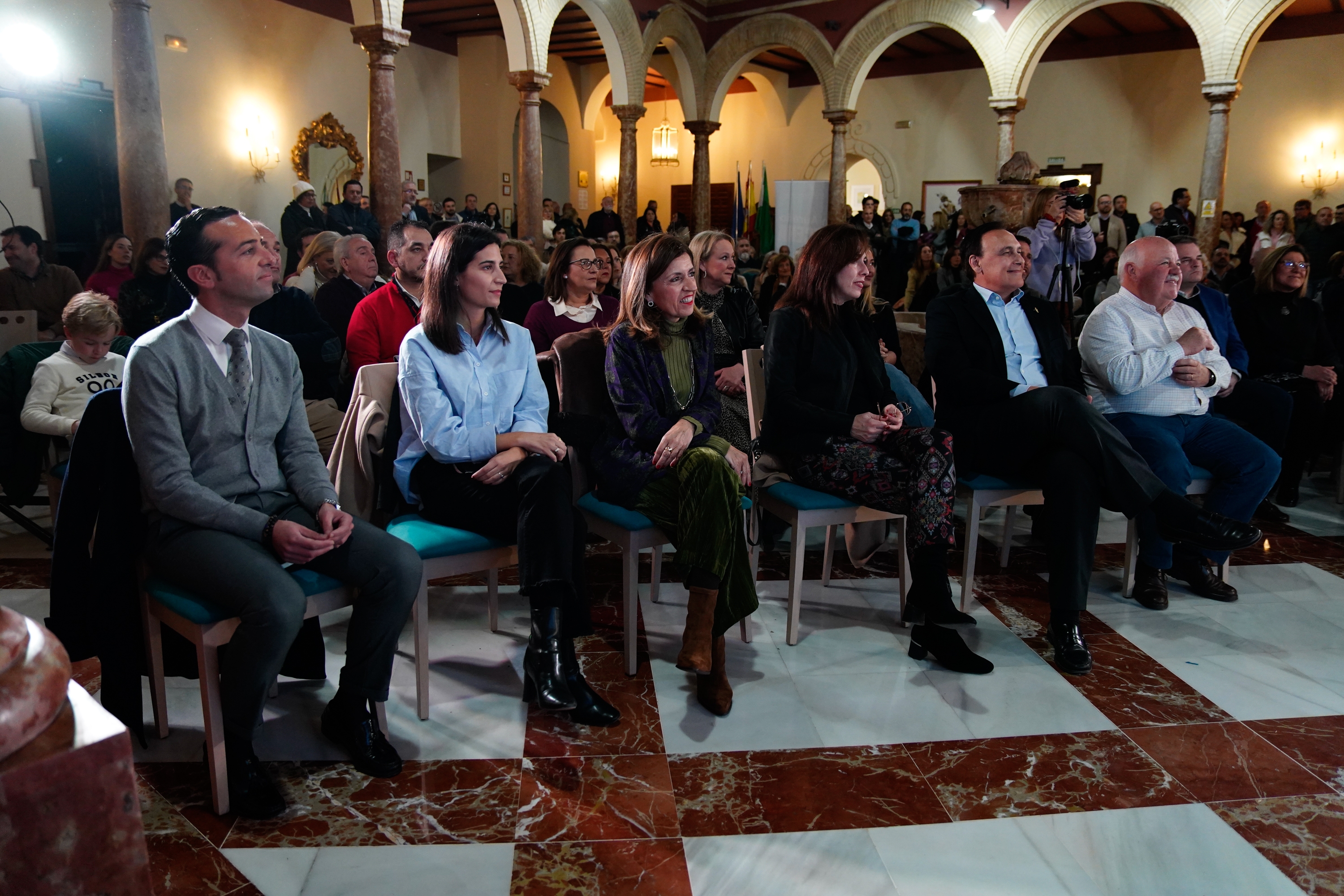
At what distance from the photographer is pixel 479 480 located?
2.39m

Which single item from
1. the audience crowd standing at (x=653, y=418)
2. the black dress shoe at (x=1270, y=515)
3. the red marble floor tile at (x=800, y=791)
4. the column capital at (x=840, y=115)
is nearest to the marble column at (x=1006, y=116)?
the column capital at (x=840, y=115)

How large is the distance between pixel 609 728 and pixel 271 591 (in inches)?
34.8

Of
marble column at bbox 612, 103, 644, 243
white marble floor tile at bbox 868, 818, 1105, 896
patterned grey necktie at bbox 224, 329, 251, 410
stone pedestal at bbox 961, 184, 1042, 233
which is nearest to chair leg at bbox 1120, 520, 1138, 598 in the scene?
white marble floor tile at bbox 868, 818, 1105, 896

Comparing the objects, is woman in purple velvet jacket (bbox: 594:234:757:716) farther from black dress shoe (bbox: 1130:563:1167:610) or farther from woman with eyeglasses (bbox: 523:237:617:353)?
black dress shoe (bbox: 1130:563:1167:610)

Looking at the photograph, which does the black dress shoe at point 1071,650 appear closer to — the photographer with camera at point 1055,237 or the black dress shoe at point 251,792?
the black dress shoe at point 251,792

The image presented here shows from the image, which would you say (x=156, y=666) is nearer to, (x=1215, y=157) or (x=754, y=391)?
(x=754, y=391)

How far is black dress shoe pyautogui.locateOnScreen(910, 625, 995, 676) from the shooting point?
8.63ft

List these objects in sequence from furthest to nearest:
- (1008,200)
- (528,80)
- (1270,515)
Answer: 1. (528,80)
2. (1008,200)
3. (1270,515)

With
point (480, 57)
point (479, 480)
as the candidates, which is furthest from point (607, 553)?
point (480, 57)

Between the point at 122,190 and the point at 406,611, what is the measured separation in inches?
176

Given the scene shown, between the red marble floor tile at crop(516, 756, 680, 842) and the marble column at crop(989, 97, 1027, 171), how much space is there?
11224 mm

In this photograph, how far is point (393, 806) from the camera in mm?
1971

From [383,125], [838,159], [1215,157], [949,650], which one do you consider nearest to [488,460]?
[949,650]

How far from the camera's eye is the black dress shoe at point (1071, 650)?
8.73ft
